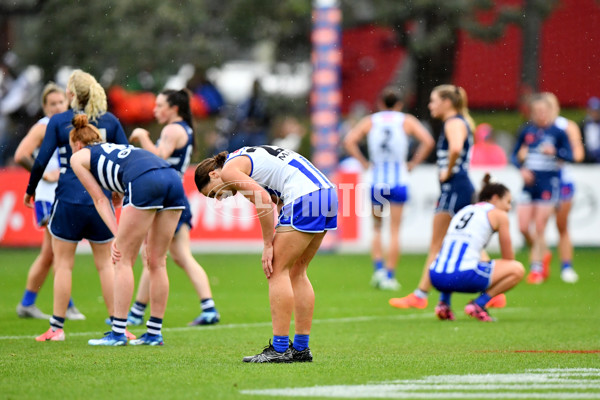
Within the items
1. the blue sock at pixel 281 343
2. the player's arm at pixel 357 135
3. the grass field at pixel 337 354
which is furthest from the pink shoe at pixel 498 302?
the blue sock at pixel 281 343

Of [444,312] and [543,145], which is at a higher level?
[543,145]

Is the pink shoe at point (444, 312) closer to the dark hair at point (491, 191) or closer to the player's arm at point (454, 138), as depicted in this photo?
the dark hair at point (491, 191)

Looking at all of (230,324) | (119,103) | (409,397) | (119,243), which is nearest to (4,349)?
(119,243)

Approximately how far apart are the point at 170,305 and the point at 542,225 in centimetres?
578

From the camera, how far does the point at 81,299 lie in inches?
516

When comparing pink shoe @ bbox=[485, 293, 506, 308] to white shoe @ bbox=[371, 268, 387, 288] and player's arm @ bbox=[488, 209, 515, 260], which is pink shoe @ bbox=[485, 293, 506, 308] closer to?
player's arm @ bbox=[488, 209, 515, 260]

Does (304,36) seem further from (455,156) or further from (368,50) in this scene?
(455,156)

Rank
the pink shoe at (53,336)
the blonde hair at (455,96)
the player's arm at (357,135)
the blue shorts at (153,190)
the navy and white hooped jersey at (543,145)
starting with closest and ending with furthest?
the blue shorts at (153,190), the pink shoe at (53,336), the blonde hair at (455,96), the player's arm at (357,135), the navy and white hooped jersey at (543,145)

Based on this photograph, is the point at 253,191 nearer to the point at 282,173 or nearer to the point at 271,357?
the point at 282,173

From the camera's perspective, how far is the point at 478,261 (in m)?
10.7

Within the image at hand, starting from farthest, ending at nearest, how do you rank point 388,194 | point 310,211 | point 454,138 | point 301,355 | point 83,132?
point 388,194 < point 454,138 < point 83,132 < point 301,355 < point 310,211

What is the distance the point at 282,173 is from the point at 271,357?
1.26 meters

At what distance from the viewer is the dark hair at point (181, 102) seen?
10633 mm

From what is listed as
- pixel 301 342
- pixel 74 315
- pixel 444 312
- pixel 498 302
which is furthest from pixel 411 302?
pixel 301 342
